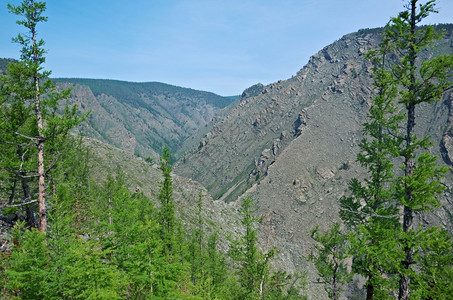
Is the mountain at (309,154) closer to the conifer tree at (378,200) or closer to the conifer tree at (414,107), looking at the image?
the conifer tree at (378,200)

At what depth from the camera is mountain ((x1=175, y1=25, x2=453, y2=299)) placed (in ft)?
328

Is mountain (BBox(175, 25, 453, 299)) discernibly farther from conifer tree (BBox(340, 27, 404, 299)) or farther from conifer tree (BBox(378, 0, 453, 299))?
conifer tree (BBox(378, 0, 453, 299))

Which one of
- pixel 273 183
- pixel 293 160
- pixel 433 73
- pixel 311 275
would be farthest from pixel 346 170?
pixel 433 73

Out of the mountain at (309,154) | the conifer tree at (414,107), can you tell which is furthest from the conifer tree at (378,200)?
the mountain at (309,154)

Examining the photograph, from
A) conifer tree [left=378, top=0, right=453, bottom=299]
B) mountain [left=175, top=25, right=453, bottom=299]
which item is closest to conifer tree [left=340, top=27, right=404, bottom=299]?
conifer tree [left=378, top=0, right=453, bottom=299]

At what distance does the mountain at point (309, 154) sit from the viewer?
99.9m

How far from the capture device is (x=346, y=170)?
118 metres

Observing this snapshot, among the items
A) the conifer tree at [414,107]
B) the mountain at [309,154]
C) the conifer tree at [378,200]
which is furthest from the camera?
the mountain at [309,154]

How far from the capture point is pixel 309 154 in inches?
5094

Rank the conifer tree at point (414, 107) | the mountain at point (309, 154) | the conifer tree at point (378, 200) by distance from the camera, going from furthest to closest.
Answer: the mountain at point (309, 154) → the conifer tree at point (378, 200) → the conifer tree at point (414, 107)

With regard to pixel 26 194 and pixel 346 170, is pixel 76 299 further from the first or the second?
pixel 346 170

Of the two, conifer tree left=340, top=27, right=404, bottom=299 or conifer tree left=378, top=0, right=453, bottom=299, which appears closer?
conifer tree left=378, top=0, right=453, bottom=299

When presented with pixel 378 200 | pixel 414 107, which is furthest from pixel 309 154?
pixel 414 107

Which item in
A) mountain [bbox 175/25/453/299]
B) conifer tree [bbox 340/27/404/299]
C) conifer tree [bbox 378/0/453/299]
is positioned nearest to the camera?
conifer tree [bbox 378/0/453/299]
